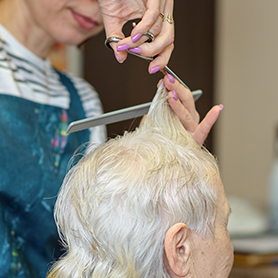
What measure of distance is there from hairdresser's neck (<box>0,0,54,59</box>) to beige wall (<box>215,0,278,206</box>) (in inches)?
79.6

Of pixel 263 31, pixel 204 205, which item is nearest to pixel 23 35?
pixel 204 205

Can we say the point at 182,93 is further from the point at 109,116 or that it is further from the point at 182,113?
the point at 109,116

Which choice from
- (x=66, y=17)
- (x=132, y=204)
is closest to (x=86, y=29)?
(x=66, y=17)

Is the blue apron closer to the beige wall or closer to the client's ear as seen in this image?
the client's ear

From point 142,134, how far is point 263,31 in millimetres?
2320

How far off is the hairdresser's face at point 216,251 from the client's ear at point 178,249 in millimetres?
23

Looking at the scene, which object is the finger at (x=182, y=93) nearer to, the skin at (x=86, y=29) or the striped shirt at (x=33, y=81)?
the skin at (x=86, y=29)

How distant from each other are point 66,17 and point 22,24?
0.52 feet

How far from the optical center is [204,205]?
759 mm

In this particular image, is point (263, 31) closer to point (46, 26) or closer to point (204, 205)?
point (46, 26)

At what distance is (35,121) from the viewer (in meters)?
1.13

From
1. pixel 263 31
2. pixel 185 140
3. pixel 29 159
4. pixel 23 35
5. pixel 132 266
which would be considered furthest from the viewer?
pixel 263 31

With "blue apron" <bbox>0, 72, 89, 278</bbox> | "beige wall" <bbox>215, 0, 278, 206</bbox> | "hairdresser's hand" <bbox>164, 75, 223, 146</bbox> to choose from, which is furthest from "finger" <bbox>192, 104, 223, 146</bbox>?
"beige wall" <bbox>215, 0, 278, 206</bbox>

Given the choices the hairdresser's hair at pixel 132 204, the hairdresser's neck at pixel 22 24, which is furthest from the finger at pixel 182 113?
the hairdresser's neck at pixel 22 24
